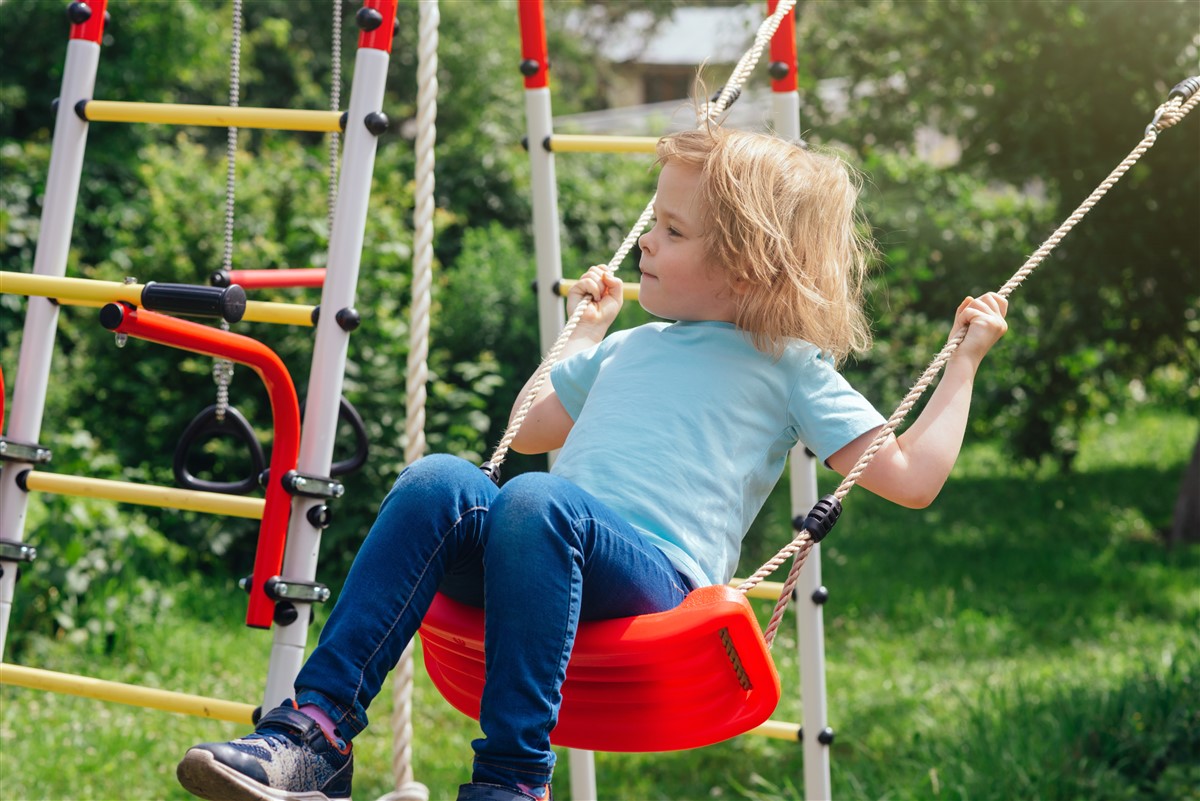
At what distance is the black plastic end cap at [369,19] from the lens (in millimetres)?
2457

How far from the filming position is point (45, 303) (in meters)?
2.75

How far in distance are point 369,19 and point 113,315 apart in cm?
78

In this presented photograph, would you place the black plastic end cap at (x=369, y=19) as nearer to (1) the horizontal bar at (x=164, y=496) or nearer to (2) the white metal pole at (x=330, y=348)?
(2) the white metal pole at (x=330, y=348)

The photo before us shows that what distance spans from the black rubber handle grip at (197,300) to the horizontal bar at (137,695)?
0.75 meters

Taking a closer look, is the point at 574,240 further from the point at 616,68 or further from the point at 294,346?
the point at 616,68

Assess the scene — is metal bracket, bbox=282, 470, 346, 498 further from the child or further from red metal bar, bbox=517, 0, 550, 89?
red metal bar, bbox=517, 0, 550, 89

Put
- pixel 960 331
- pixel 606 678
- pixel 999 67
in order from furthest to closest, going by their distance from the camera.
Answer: pixel 999 67, pixel 960 331, pixel 606 678

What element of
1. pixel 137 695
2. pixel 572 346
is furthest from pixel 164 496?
pixel 572 346

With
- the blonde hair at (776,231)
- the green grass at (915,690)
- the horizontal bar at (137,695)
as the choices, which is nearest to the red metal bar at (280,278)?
the horizontal bar at (137,695)

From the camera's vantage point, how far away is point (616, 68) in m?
26.6

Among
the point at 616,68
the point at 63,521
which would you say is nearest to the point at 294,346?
the point at 63,521

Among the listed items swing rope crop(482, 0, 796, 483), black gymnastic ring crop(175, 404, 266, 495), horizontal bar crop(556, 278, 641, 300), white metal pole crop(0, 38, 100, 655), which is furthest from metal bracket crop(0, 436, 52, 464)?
horizontal bar crop(556, 278, 641, 300)

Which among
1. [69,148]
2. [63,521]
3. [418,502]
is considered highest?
[69,148]

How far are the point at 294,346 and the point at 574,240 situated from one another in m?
3.79
